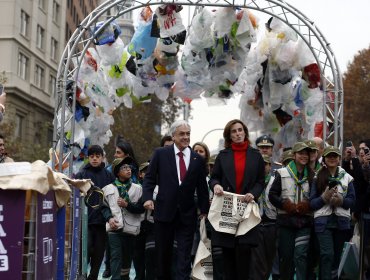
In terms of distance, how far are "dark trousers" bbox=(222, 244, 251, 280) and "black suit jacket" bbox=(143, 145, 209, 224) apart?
59cm

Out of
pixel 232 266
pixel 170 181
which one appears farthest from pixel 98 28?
pixel 232 266

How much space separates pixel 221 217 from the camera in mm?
7438

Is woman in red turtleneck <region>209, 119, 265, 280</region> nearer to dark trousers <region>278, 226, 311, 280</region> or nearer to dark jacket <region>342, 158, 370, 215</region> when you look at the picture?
dark trousers <region>278, 226, 311, 280</region>

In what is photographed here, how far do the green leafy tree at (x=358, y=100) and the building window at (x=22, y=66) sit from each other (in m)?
20.6

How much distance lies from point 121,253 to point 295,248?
91.2 inches

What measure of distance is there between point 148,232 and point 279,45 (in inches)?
169

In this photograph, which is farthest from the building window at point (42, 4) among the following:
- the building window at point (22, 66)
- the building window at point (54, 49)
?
the building window at point (22, 66)

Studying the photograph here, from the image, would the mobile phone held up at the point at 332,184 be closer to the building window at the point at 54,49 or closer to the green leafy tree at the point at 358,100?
the green leafy tree at the point at 358,100

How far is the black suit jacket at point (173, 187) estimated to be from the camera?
7.71 meters

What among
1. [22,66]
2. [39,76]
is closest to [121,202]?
[22,66]

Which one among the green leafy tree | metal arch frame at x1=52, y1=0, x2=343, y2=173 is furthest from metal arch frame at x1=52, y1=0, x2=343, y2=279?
the green leafy tree

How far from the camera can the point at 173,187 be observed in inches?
305

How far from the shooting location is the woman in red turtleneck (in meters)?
7.41

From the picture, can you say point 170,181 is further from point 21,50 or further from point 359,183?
point 21,50
